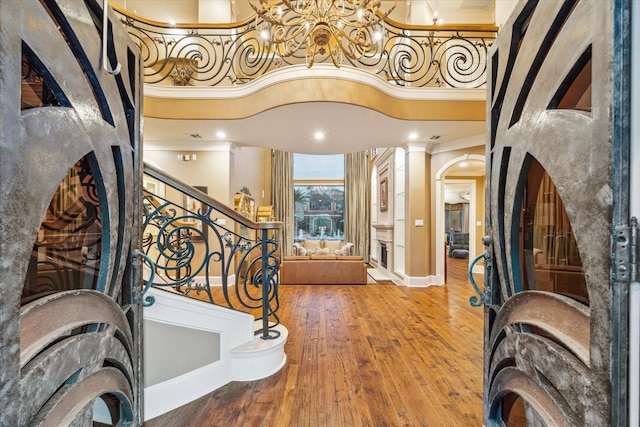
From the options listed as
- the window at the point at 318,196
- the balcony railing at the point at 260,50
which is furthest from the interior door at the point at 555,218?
the window at the point at 318,196

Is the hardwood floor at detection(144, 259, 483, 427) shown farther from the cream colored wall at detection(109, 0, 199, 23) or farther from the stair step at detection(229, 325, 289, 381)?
the cream colored wall at detection(109, 0, 199, 23)

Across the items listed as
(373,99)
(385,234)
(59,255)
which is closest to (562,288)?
(59,255)

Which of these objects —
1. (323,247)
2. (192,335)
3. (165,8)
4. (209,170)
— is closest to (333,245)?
(323,247)

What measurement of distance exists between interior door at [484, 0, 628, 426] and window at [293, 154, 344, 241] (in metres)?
8.69

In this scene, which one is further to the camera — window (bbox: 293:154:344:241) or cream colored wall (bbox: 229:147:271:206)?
window (bbox: 293:154:344:241)

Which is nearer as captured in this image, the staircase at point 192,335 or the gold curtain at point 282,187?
the staircase at point 192,335

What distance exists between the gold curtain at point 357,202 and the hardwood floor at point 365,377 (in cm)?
546

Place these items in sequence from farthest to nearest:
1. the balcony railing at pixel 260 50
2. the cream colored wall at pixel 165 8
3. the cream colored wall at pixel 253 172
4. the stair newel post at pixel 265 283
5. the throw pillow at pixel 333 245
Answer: the throw pillow at pixel 333 245
the cream colored wall at pixel 253 172
the cream colored wall at pixel 165 8
the balcony railing at pixel 260 50
the stair newel post at pixel 265 283

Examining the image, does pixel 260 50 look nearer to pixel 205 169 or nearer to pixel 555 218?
pixel 205 169

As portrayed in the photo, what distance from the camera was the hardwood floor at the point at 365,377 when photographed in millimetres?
1751

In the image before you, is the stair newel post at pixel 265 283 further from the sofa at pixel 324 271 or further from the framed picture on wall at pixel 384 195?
the framed picture on wall at pixel 384 195

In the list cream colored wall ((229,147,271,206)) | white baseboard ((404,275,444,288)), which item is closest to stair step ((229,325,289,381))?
white baseboard ((404,275,444,288))

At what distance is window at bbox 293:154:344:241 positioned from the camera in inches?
392

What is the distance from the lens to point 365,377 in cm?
220
